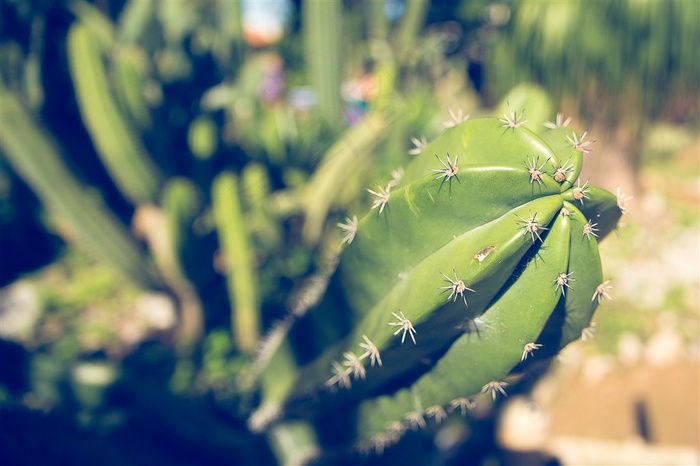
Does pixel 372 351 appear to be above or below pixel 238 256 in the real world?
below

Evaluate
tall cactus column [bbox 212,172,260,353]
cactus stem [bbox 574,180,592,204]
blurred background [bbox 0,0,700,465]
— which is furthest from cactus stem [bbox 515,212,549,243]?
tall cactus column [bbox 212,172,260,353]

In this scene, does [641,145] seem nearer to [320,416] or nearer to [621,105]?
[621,105]

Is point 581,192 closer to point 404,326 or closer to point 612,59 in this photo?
point 404,326

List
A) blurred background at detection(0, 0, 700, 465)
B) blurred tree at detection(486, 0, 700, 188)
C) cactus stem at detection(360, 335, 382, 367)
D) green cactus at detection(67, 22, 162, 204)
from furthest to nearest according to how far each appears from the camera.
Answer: blurred tree at detection(486, 0, 700, 188)
green cactus at detection(67, 22, 162, 204)
blurred background at detection(0, 0, 700, 465)
cactus stem at detection(360, 335, 382, 367)

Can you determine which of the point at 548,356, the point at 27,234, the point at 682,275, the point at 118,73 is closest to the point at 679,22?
the point at 682,275

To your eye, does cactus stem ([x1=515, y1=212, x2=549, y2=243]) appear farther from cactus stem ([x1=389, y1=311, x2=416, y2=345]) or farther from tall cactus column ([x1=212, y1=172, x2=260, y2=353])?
tall cactus column ([x1=212, y1=172, x2=260, y2=353])

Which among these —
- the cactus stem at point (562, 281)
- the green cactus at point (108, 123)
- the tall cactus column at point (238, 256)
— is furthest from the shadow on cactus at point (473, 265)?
the green cactus at point (108, 123)

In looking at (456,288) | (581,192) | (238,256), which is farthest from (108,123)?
(581,192)
